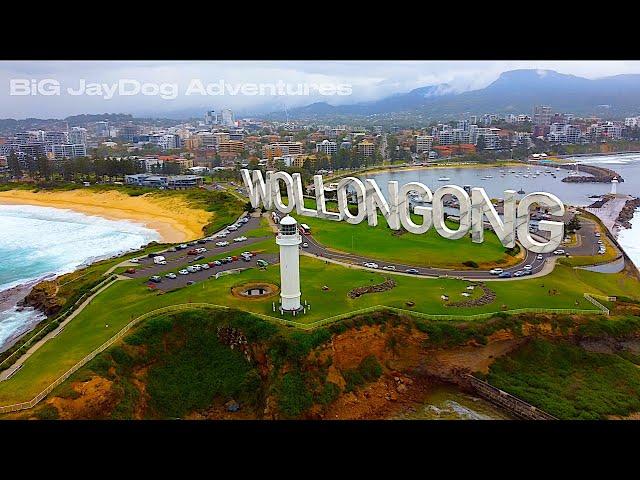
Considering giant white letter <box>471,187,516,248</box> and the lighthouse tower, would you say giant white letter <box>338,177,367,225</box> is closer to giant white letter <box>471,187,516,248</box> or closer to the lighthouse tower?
giant white letter <box>471,187,516,248</box>

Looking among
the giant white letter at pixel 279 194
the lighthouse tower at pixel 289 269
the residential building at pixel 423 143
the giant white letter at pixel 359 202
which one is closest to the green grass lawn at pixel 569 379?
the lighthouse tower at pixel 289 269

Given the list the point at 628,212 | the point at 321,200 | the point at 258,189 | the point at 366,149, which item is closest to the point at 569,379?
the point at 321,200

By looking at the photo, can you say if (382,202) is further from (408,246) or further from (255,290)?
(255,290)

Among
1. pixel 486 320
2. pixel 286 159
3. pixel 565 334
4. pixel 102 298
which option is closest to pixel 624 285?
pixel 565 334
